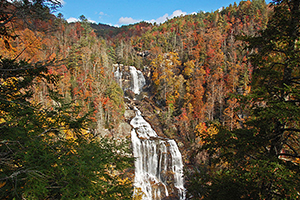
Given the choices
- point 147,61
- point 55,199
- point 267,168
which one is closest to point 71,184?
point 55,199

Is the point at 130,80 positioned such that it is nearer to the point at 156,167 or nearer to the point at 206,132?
the point at 156,167

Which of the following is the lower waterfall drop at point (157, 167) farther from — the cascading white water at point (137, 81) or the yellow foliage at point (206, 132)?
the cascading white water at point (137, 81)

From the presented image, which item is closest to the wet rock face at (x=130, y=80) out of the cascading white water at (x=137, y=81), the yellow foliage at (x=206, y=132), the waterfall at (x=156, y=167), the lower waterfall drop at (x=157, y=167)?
the cascading white water at (x=137, y=81)

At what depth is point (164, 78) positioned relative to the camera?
91.6ft

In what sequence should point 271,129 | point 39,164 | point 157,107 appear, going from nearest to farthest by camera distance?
point 39,164, point 271,129, point 157,107

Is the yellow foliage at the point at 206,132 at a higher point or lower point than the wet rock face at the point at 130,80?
lower

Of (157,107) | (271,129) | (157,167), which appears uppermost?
(271,129)

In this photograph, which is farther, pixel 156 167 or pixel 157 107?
pixel 157 107

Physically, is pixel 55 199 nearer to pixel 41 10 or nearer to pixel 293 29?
pixel 41 10

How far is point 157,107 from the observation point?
2855cm

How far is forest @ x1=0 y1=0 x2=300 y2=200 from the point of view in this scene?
267cm

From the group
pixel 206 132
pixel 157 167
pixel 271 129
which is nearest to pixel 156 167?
pixel 157 167

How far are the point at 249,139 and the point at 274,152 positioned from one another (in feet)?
1.79

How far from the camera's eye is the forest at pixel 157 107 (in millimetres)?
2668
